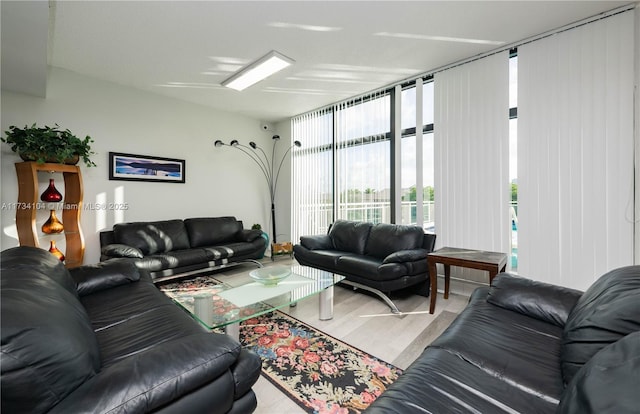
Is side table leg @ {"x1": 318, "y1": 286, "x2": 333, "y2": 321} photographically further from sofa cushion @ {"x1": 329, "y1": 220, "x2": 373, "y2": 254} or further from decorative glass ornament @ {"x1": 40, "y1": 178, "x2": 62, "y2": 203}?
decorative glass ornament @ {"x1": 40, "y1": 178, "x2": 62, "y2": 203}

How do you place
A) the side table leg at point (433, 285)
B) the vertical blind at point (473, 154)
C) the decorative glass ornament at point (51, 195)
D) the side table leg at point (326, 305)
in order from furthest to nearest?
the decorative glass ornament at point (51, 195), the vertical blind at point (473, 154), the side table leg at point (433, 285), the side table leg at point (326, 305)

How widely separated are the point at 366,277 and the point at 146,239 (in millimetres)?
2890

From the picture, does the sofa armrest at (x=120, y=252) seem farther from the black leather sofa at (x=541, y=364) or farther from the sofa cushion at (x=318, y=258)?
the black leather sofa at (x=541, y=364)

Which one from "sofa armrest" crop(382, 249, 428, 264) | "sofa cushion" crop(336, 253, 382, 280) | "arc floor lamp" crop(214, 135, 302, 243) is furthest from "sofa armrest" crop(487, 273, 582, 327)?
"arc floor lamp" crop(214, 135, 302, 243)

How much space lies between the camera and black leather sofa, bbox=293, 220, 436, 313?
2707 millimetres

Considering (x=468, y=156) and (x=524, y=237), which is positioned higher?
(x=468, y=156)

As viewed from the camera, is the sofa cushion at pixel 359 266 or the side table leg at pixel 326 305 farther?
the sofa cushion at pixel 359 266

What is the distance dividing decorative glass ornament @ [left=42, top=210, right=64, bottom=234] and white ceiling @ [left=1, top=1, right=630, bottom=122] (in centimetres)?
145

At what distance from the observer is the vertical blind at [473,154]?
9.32 feet

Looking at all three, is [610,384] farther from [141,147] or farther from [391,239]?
[141,147]

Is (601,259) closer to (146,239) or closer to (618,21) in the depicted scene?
(618,21)

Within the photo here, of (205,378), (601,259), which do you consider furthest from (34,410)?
(601,259)

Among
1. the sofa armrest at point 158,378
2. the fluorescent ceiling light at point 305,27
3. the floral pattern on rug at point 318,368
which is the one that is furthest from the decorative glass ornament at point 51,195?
the sofa armrest at point 158,378

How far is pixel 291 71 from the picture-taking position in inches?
130
